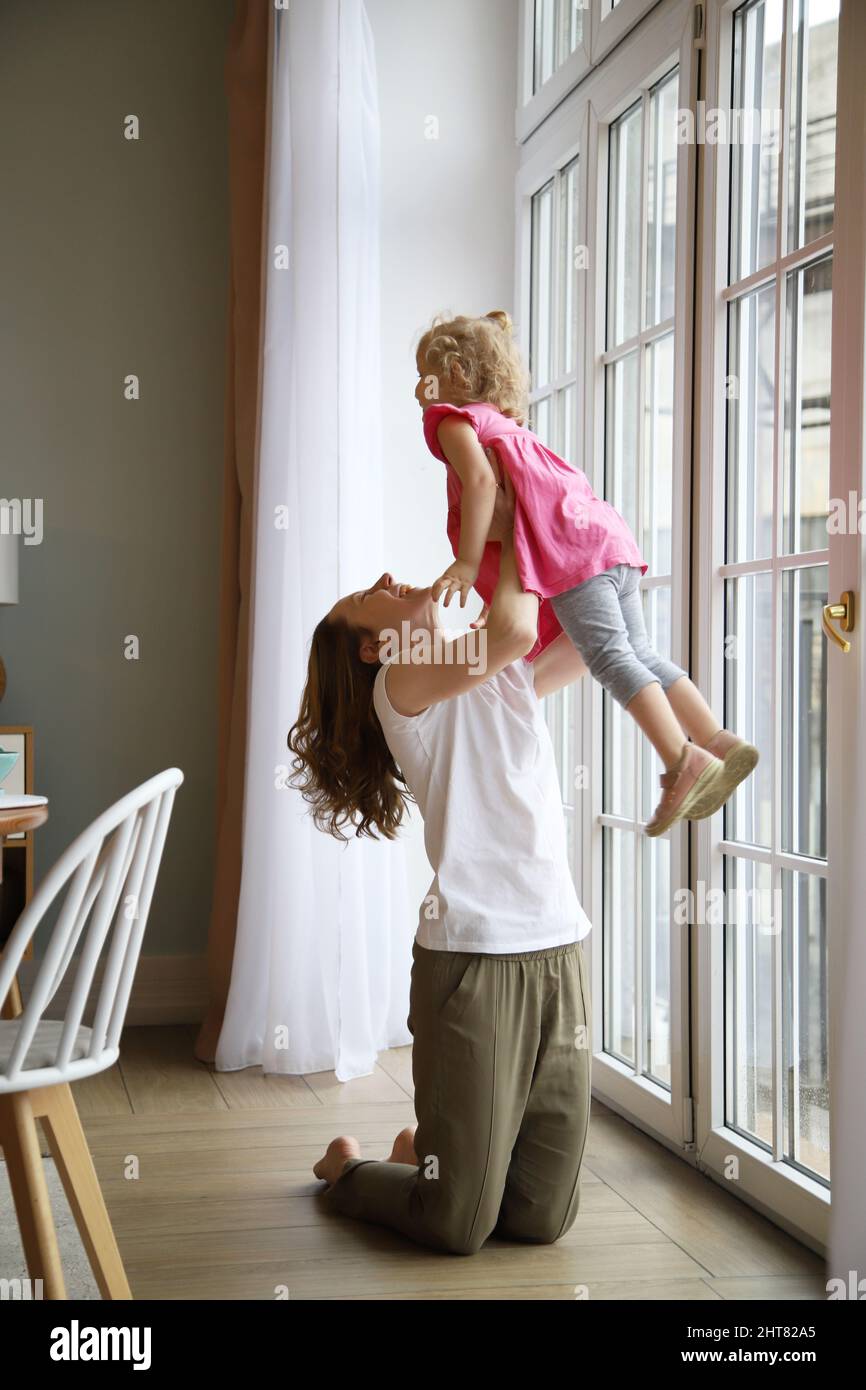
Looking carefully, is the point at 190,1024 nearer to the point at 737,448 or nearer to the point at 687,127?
the point at 737,448

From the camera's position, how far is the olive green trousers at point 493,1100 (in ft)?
6.46

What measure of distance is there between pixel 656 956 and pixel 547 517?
1160 millimetres

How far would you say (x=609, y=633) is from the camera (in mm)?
1891

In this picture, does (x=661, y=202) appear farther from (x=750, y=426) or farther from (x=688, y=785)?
(x=688, y=785)

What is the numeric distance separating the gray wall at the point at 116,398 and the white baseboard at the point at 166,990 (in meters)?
0.07

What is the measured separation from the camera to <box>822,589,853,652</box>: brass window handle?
5.89ft

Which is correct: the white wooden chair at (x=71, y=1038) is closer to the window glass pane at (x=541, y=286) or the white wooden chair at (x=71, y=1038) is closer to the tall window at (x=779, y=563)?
the tall window at (x=779, y=563)

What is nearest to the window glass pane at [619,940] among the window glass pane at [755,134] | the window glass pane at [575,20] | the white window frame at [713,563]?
the white window frame at [713,563]

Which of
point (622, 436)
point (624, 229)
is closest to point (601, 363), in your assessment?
point (622, 436)

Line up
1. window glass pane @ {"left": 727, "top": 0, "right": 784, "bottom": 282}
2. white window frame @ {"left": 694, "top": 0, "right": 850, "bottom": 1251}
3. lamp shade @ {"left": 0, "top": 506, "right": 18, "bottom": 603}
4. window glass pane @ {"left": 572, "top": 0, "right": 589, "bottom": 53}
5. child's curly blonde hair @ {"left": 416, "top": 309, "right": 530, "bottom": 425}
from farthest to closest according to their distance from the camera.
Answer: lamp shade @ {"left": 0, "top": 506, "right": 18, "bottom": 603}, window glass pane @ {"left": 572, "top": 0, "right": 589, "bottom": 53}, white window frame @ {"left": 694, "top": 0, "right": 850, "bottom": 1251}, window glass pane @ {"left": 727, "top": 0, "right": 784, "bottom": 282}, child's curly blonde hair @ {"left": 416, "top": 309, "right": 530, "bottom": 425}

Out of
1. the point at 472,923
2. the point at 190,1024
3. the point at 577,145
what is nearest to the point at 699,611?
the point at 472,923

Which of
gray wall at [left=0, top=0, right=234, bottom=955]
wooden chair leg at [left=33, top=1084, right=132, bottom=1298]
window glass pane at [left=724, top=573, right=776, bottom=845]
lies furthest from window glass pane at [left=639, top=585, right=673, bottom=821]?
gray wall at [left=0, top=0, right=234, bottom=955]

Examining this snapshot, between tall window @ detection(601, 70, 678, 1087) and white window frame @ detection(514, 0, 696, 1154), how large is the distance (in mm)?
28

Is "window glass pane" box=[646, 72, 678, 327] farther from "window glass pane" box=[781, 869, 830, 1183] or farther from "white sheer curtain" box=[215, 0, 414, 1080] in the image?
"window glass pane" box=[781, 869, 830, 1183]
